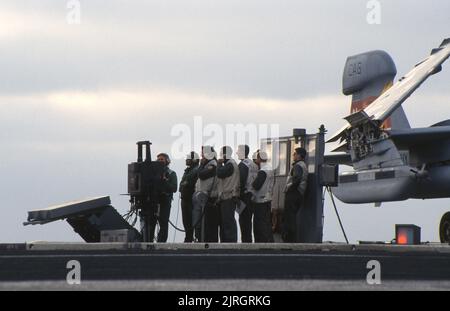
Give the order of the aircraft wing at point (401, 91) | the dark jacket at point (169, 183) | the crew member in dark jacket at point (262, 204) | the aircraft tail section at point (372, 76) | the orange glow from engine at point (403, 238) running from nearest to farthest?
the crew member in dark jacket at point (262, 204) → the dark jacket at point (169, 183) → the orange glow from engine at point (403, 238) → the aircraft wing at point (401, 91) → the aircraft tail section at point (372, 76)

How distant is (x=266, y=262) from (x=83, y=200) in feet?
25.6

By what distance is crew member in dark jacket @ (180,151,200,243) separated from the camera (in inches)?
1025

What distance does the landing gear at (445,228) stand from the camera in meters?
31.1

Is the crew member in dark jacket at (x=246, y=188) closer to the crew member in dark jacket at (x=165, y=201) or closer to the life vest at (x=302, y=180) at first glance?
the life vest at (x=302, y=180)

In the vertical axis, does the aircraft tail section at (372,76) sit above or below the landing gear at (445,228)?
above

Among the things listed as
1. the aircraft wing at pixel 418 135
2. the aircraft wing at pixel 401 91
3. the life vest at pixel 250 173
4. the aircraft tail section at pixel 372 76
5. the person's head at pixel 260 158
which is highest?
the aircraft tail section at pixel 372 76

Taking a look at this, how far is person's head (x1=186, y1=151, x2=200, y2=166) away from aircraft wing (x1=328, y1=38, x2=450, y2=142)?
7.05m

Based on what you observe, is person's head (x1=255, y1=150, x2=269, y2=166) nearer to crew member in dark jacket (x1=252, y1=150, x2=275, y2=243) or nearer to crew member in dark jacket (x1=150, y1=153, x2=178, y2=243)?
crew member in dark jacket (x1=252, y1=150, x2=275, y2=243)

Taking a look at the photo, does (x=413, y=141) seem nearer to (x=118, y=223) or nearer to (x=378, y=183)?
(x=378, y=183)

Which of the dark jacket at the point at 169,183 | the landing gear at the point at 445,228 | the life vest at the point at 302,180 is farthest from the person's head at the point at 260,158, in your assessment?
the landing gear at the point at 445,228

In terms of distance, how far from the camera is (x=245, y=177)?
24969 mm

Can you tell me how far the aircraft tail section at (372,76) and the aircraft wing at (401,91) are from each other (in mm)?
4648

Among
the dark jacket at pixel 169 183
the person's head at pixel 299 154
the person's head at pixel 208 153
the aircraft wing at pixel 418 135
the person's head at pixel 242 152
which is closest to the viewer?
the person's head at pixel 299 154
